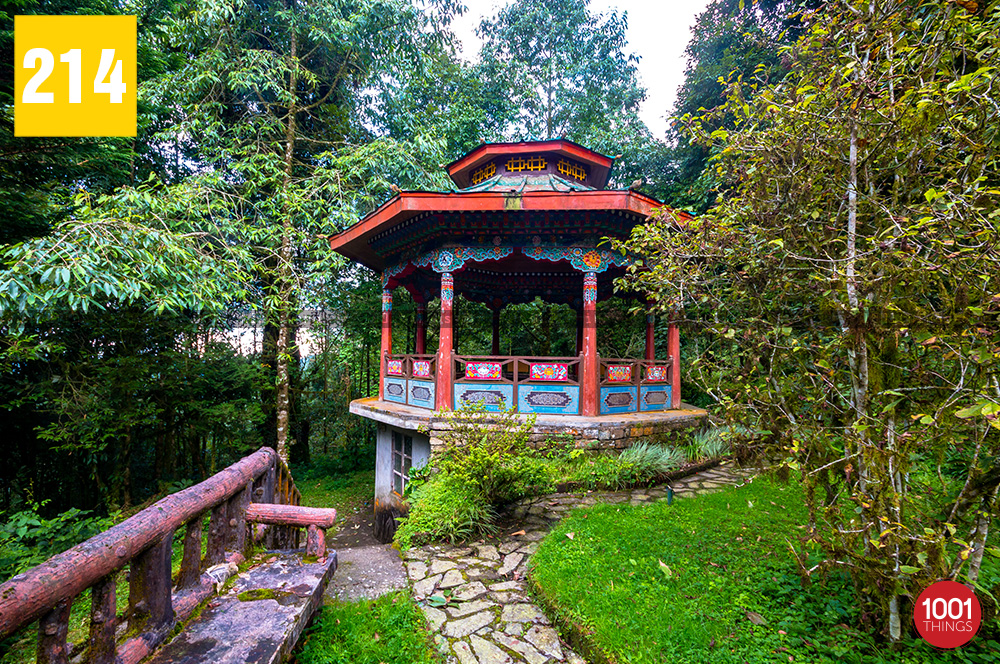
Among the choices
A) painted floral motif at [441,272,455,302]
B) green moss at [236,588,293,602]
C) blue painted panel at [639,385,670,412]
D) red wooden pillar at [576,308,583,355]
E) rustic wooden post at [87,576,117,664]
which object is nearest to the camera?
rustic wooden post at [87,576,117,664]

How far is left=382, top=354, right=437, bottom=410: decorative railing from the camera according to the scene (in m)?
7.45

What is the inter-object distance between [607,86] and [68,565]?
19988mm

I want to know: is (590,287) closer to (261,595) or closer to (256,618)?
(261,595)

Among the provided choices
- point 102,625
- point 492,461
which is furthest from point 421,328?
point 102,625

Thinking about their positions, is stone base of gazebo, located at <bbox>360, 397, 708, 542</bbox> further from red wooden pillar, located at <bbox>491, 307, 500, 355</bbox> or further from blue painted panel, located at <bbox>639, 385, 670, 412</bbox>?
red wooden pillar, located at <bbox>491, 307, 500, 355</bbox>

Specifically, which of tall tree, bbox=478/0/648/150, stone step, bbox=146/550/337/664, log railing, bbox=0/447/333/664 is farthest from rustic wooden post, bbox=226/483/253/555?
tall tree, bbox=478/0/648/150

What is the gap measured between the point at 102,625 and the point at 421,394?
5687 mm

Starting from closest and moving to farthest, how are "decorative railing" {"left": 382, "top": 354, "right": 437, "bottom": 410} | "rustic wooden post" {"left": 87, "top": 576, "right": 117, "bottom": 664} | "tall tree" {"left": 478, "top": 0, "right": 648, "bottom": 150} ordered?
"rustic wooden post" {"left": 87, "top": 576, "right": 117, "bottom": 664} < "decorative railing" {"left": 382, "top": 354, "right": 437, "bottom": 410} < "tall tree" {"left": 478, "top": 0, "right": 648, "bottom": 150}

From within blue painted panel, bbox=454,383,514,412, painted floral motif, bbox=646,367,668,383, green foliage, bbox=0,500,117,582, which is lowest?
green foliage, bbox=0,500,117,582

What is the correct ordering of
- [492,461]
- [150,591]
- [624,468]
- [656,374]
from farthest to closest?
1. [656,374]
2. [624,468]
3. [492,461]
4. [150,591]

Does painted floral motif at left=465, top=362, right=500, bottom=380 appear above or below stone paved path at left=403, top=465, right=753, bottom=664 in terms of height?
above

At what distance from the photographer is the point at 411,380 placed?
25.6 ft

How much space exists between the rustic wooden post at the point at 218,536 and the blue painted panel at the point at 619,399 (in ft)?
17.5

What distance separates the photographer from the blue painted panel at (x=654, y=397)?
7.65 m
